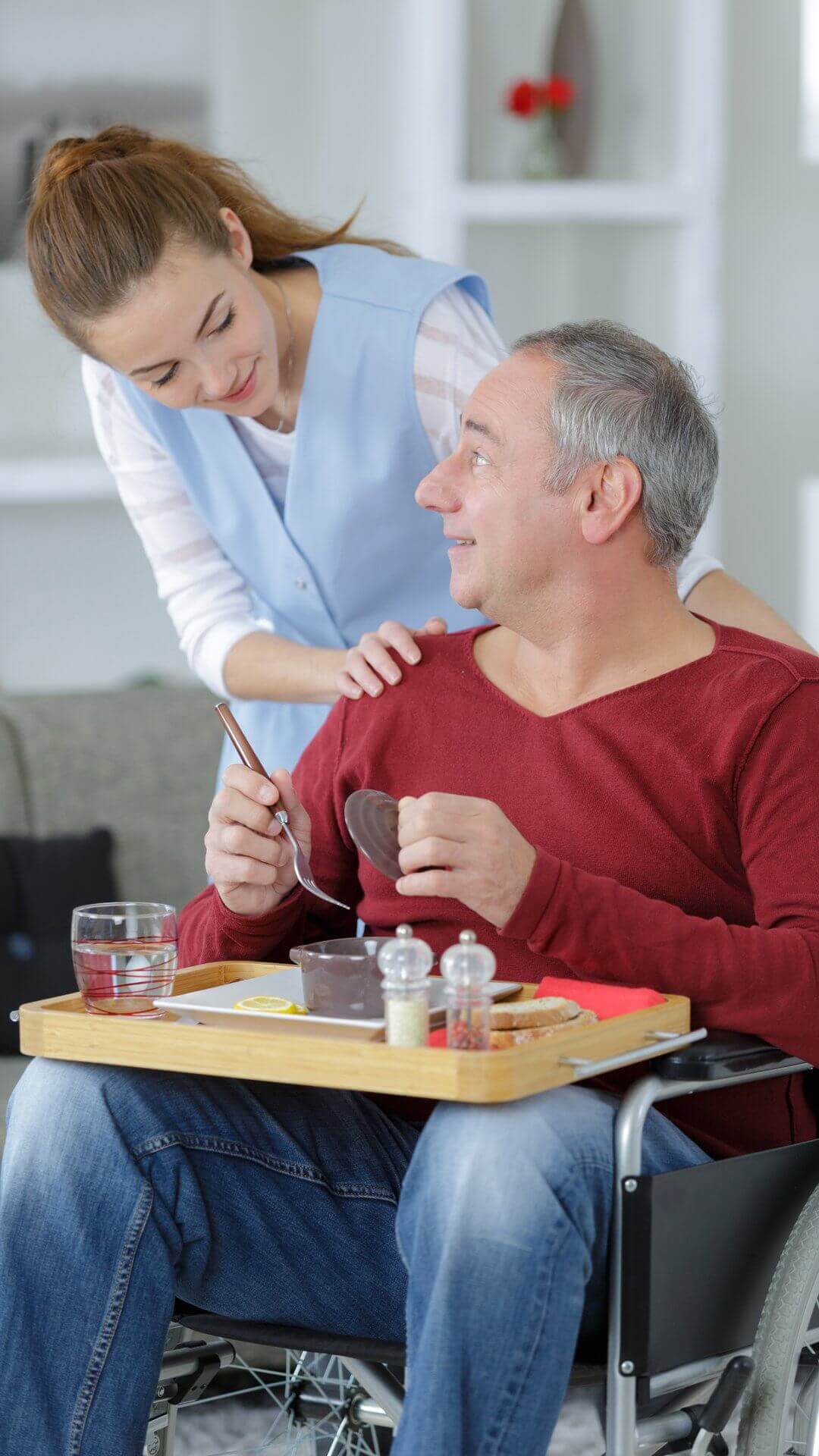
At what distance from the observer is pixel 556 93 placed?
3.43 metres

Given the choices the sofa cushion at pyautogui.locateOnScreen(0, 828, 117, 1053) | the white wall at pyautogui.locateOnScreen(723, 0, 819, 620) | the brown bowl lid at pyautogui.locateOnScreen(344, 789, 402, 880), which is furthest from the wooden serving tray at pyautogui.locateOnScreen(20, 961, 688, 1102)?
the white wall at pyautogui.locateOnScreen(723, 0, 819, 620)

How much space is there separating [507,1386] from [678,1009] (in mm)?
331

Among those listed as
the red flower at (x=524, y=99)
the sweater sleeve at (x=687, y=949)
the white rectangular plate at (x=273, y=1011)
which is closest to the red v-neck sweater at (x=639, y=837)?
the sweater sleeve at (x=687, y=949)

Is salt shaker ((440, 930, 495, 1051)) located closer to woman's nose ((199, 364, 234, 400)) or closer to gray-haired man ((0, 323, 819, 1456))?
gray-haired man ((0, 323, 819, 1456))

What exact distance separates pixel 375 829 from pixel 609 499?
421 millimetres

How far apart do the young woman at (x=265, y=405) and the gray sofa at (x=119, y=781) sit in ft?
2.12

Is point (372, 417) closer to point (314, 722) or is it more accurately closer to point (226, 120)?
point (314, 722)

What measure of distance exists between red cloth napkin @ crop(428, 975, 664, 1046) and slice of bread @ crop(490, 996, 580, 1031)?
4 centimetres

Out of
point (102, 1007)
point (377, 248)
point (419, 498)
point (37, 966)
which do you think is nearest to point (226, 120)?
point (377, 248)

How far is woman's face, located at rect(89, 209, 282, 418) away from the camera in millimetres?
1820

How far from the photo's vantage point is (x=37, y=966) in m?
2.71

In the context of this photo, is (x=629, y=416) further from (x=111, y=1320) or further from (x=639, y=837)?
(x=111, y=1320)

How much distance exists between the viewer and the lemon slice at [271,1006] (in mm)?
1386

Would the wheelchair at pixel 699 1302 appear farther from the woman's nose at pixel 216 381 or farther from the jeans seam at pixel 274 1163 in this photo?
the woman's nose at pixel 216 381
